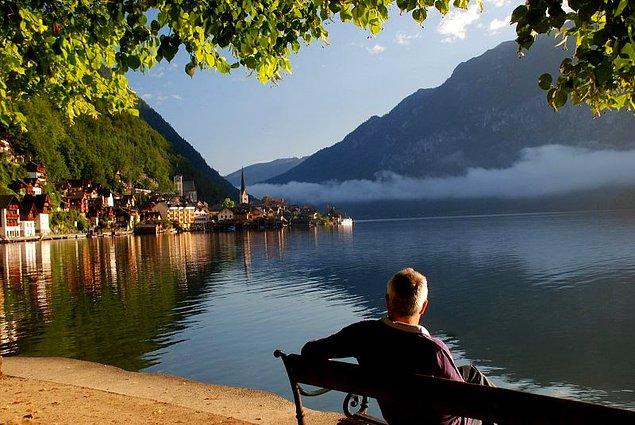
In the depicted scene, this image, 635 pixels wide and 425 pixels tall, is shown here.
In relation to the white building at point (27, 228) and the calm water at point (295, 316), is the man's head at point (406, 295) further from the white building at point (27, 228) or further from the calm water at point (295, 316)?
the white building at point (27, 228)

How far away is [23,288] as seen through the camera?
141 feet

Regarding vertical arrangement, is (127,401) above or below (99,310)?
above

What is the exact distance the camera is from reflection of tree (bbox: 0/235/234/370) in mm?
22062

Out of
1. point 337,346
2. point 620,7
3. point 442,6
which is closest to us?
point 620,7

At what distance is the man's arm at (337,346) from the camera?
4.85 meters

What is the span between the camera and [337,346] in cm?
502

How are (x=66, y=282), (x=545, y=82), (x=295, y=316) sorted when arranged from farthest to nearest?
(x=66, y=282) → (x=295, y=316) → (x=545, y=82)

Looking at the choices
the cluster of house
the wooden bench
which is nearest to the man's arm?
the wooden bench

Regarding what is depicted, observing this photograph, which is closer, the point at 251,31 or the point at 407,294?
the point at 407,294

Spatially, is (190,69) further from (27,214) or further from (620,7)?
(27,214)

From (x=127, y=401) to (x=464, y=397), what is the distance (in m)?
9.41

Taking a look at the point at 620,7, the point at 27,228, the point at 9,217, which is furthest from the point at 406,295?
the point at 27,228

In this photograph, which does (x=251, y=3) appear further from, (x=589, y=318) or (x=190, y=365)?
(x=589, y=318)

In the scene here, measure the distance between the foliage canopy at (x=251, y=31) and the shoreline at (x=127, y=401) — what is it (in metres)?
5.85
